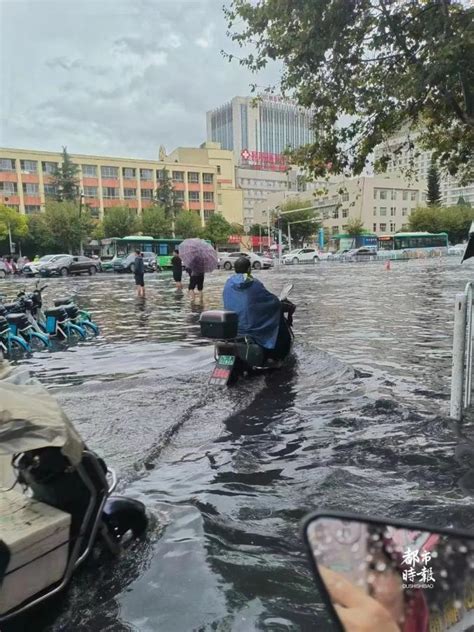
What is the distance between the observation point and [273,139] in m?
151

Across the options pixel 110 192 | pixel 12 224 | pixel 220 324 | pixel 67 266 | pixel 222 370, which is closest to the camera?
pixel 220 324

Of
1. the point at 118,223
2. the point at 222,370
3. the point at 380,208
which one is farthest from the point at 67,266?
the point at 380,208

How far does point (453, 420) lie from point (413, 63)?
462 cm

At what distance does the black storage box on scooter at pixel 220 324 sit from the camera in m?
5.95

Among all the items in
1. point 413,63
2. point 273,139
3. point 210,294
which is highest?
point 273,139

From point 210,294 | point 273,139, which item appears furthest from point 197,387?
point 273,139

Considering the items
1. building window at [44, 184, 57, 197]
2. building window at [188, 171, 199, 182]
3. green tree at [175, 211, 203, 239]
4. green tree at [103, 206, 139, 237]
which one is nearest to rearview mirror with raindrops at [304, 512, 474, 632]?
green tree at [103, 206, 139, 237]

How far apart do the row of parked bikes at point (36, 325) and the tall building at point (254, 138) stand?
380ft

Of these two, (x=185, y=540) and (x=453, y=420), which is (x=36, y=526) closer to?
(x=185, y=540)

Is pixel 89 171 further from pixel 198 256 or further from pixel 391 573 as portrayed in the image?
pixel 391 573

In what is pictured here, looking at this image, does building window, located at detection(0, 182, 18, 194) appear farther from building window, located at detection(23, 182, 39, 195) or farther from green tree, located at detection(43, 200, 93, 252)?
green tree, located at detection(43, 200, 93, 252)

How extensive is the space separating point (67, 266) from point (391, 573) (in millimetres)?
40693

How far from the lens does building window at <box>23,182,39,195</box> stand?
259 ft

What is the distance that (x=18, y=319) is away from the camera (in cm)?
947
